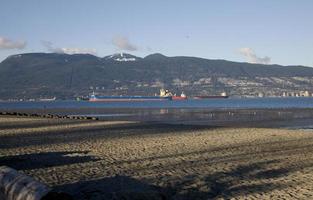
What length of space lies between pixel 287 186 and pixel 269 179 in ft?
3.15

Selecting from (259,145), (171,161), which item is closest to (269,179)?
(171,161)

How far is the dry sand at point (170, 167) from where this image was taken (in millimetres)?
10594

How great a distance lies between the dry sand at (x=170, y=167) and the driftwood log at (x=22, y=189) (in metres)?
1.78

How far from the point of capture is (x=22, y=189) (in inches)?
281

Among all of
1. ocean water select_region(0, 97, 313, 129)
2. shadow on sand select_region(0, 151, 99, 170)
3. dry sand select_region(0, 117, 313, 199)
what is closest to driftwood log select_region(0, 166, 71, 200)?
dry sand select_region(0, 117, 313, 199)

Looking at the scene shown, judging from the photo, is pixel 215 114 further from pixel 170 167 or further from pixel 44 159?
pixel 170 167

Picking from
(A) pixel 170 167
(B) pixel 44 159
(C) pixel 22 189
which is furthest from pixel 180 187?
(B) pixel 44 159

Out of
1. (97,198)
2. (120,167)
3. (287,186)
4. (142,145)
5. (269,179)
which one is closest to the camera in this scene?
(97,198)

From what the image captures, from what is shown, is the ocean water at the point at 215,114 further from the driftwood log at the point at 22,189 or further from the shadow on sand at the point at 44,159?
the driftwood log at the point at 22,189

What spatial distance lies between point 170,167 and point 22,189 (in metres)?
7.54

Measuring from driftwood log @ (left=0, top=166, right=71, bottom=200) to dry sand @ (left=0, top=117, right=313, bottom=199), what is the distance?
178cm

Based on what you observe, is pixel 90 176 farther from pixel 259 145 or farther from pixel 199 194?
pixel 259 145

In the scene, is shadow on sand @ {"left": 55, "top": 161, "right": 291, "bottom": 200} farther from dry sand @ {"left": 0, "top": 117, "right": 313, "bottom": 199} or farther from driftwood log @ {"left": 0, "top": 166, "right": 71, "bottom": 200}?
driftwood log @ {"left": 0, "top": 166, "right": 71, "bottom": 200}

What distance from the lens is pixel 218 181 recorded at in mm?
11969
